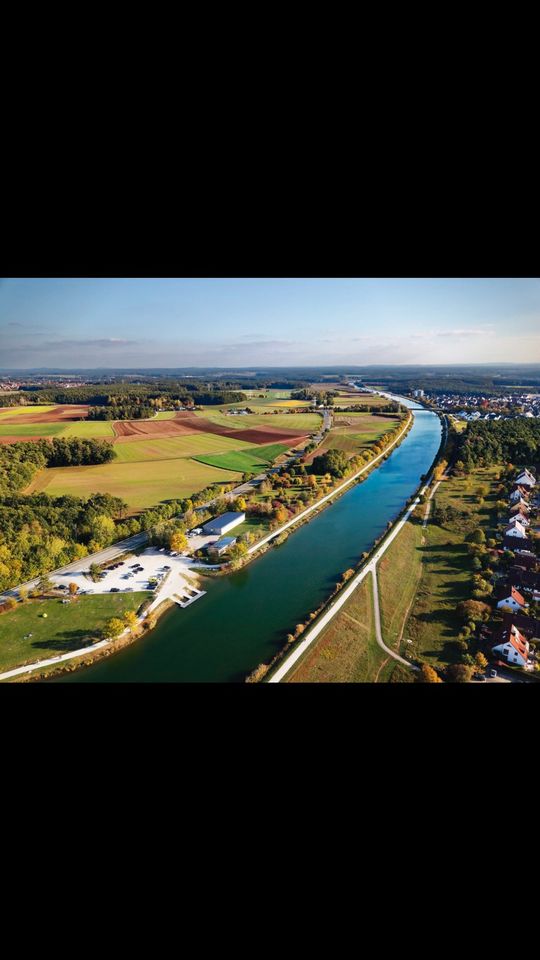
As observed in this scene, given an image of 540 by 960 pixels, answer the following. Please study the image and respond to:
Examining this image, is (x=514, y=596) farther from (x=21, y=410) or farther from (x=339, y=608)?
(x=21, y=410)

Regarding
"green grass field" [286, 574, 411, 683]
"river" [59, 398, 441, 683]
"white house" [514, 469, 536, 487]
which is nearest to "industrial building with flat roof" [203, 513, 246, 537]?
"river" [59, 398, 441, 683]

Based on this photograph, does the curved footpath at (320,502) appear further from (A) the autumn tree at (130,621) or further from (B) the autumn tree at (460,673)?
(B) the autumn tree at (460,673)

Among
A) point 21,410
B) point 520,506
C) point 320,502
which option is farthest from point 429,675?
point 21,410

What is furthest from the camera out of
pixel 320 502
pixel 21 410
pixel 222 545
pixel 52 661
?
pixel 320 502
